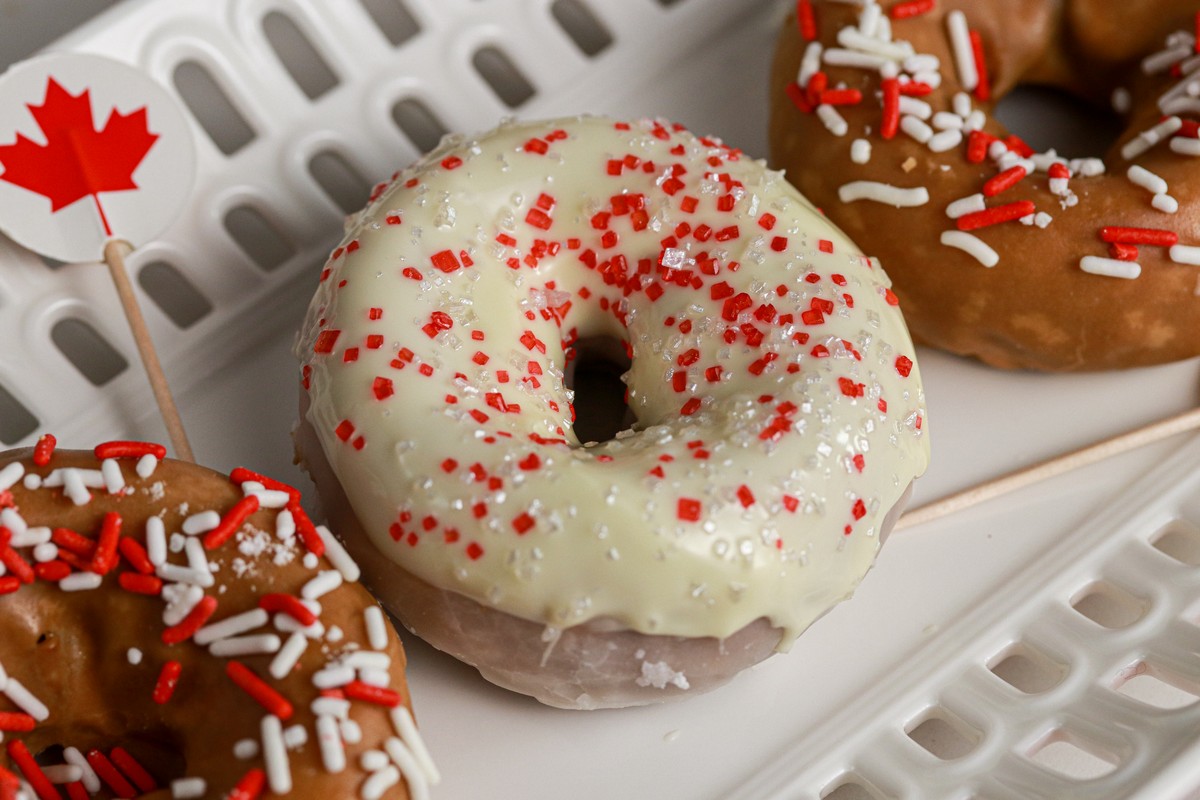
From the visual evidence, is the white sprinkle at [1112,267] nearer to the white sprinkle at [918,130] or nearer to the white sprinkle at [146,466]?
the white sprinkle at [918,130]

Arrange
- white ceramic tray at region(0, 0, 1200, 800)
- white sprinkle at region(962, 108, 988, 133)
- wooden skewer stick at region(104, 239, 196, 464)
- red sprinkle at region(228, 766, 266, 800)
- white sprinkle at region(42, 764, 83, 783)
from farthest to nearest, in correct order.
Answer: white sprinkle at region(962, 108, 988, 133), wooden skewer stick at region(104, 239, 196, 464), white ceramic tray at region(0, 0, 1200, 800), white sprinkle at region(42, 764, 83, 783), red sprinkle at region(228, 766, 266, 800)

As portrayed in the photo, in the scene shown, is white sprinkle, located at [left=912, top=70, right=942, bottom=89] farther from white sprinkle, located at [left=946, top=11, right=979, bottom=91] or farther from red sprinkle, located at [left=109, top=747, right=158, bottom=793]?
red sprinkle, located at [left=109, top=747, right=158, bottom=793]

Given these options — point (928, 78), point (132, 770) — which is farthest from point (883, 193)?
point (132, 770)

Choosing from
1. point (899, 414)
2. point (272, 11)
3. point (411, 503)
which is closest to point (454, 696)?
point (411, 503)

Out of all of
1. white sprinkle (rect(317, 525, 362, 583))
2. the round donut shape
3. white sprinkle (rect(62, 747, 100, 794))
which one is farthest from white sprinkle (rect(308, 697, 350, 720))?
the round donut shape

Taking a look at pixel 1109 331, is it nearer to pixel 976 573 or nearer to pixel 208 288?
pixel 976 573

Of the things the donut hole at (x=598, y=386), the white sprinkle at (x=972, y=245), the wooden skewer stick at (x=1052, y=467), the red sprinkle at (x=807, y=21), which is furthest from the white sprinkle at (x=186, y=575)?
the red sprinkle at (x=807, y=21)

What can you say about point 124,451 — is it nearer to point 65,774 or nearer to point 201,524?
point 201,524
